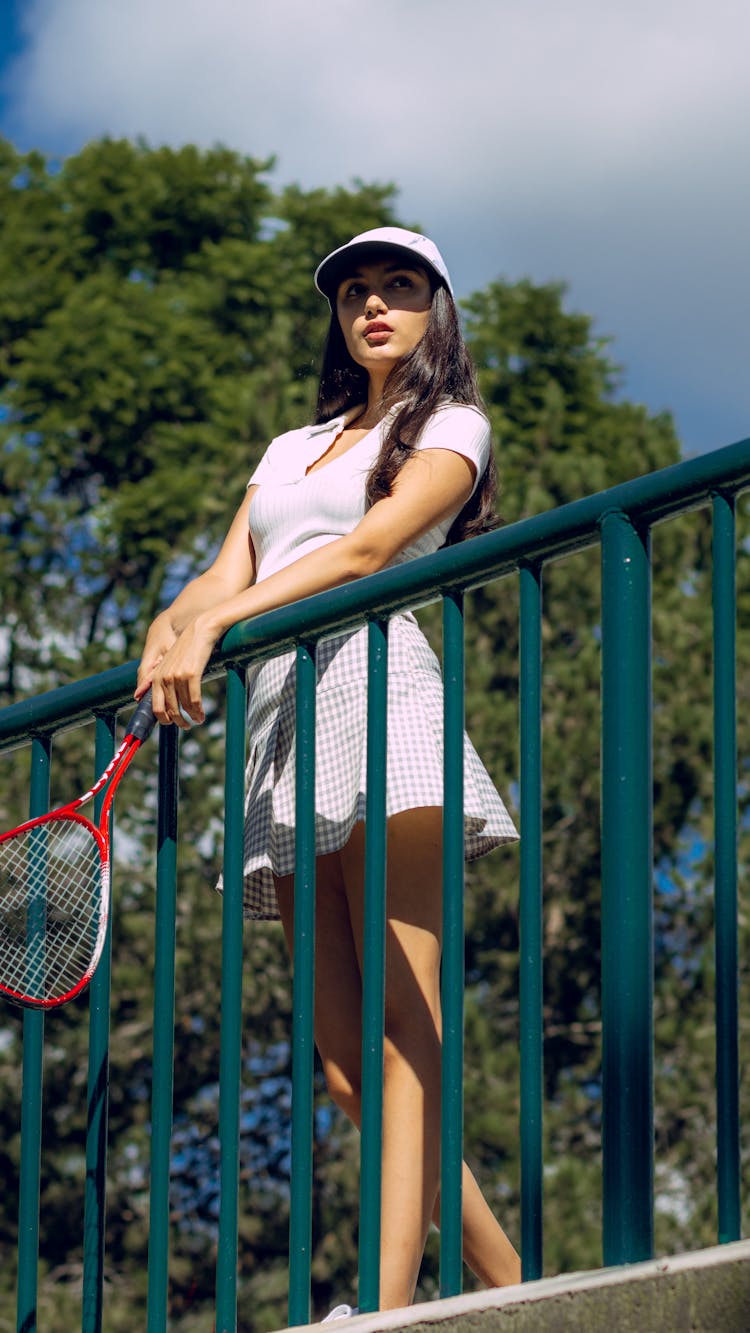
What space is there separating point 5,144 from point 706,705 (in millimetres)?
10265

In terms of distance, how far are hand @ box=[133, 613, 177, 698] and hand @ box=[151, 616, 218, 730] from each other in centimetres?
6

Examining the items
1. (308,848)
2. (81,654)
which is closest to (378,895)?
(308,848)

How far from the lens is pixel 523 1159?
2580 millimetres

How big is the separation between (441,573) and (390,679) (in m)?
0.39

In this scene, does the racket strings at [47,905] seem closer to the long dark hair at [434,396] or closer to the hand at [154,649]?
the hand at [154,649]

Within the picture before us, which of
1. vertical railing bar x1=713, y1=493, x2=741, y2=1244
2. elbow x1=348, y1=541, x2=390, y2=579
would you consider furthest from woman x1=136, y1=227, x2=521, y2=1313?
vertical railing bar x1=713, y1=493, x2=741, y2=1244

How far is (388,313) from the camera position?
11.9 feet

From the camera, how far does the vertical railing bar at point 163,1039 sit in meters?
3.10

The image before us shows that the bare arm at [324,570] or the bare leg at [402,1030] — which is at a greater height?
the bare arm at [324,570]

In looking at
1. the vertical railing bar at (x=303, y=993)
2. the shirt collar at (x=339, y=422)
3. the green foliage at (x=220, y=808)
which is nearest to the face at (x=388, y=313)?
the shirt collar at (x=339, y=422)

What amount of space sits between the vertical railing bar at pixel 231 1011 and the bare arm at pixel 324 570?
8cm

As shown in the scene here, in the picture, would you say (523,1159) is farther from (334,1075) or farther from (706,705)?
(706,705)

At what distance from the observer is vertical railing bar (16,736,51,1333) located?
341 centimetres

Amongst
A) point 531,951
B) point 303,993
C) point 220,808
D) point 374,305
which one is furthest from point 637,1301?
point 220,808
